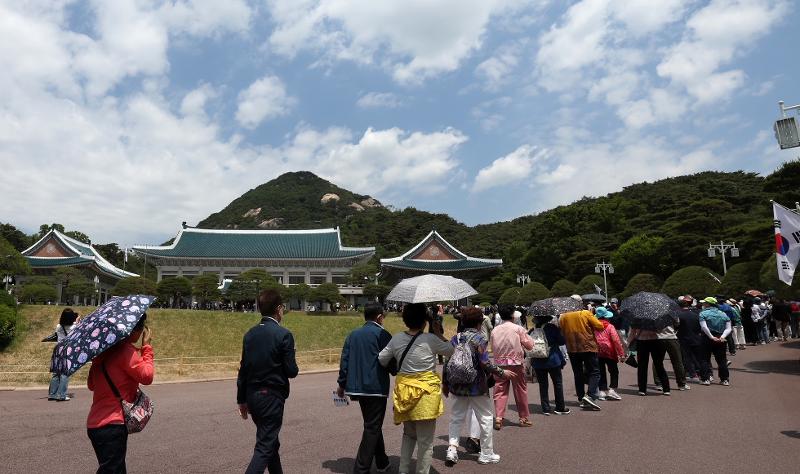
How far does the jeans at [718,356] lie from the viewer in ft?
30.2

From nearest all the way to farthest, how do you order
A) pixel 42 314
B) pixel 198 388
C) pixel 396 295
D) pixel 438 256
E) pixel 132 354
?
pixel 132 354 < pixel 396 295 < pixel 198 388 < pixel 42 314 < pixel 438 256

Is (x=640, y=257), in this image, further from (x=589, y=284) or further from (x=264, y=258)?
(x=264, y=258)

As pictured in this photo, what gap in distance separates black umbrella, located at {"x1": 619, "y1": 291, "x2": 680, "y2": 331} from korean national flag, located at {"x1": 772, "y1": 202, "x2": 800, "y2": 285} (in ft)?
11.6

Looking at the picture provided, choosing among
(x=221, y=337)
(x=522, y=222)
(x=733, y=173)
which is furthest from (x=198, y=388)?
(x=522, y=222)

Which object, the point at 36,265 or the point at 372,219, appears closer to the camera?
the point at 36,265

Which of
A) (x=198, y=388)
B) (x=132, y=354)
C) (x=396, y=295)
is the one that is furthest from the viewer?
(x=198, y=388)

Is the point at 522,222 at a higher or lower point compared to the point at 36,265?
higher

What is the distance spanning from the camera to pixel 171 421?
7.39 metres

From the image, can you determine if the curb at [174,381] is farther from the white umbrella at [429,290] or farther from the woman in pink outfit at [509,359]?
the white umbrella at [429,290]

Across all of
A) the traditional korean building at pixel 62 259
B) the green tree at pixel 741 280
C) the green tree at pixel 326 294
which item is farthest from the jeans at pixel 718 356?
the traditional korean building at pixel 62 259

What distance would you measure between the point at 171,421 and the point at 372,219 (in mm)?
91281

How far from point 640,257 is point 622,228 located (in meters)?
14.9

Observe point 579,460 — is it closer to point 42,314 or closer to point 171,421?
point 171,421

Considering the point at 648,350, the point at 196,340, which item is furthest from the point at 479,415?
the point at 196,340
